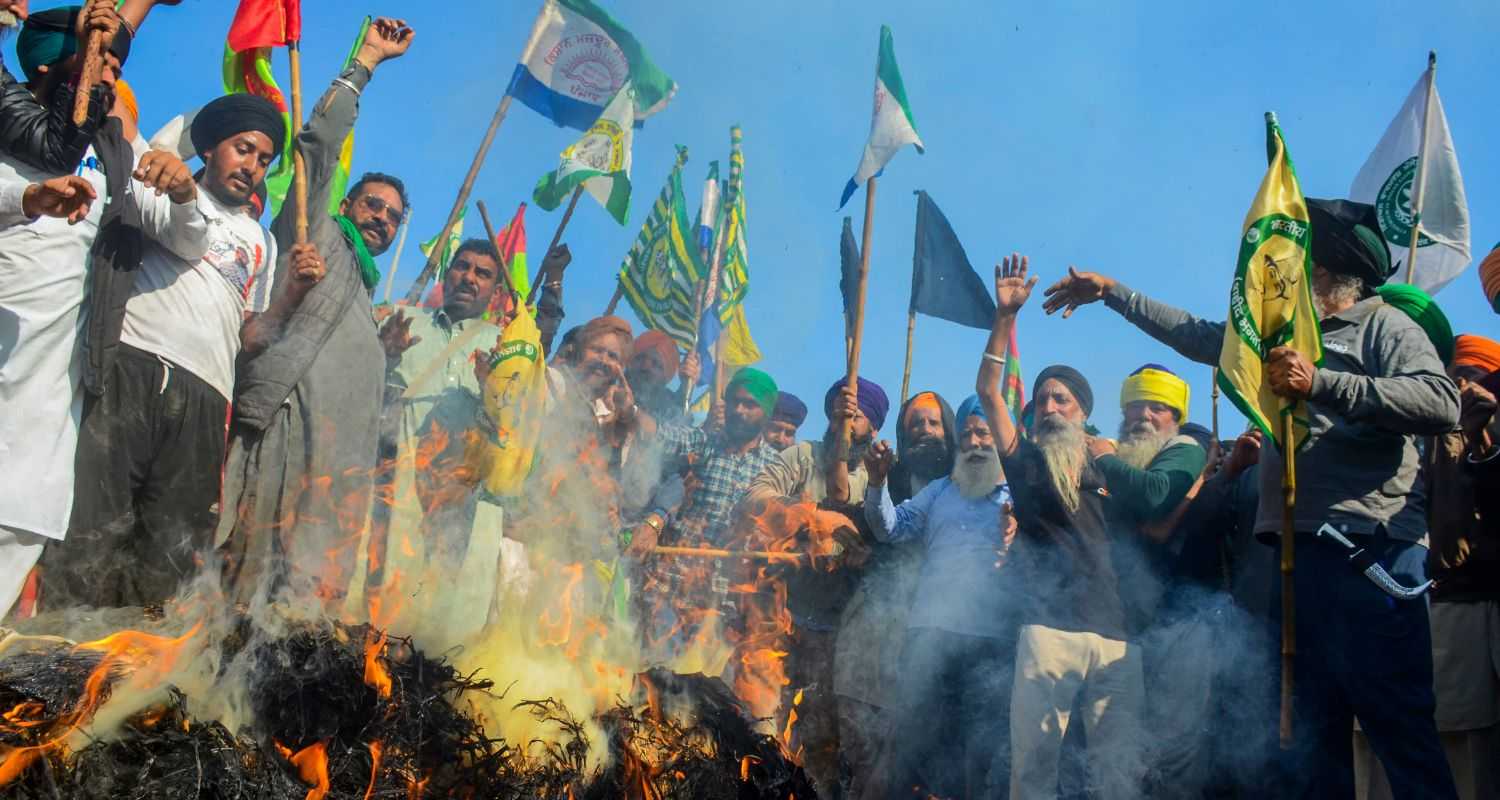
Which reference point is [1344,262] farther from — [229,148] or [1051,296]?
[229,148]

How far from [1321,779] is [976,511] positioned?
7.56 feet

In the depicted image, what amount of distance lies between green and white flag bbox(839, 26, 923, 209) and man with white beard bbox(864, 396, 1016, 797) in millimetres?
2959

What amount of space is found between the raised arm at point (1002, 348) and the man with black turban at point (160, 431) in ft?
11.3

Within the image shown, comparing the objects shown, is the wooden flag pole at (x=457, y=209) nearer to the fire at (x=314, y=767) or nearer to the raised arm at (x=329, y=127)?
the raised arm at (x=329, y=127)

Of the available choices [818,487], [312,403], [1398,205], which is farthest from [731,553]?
[1398,205]

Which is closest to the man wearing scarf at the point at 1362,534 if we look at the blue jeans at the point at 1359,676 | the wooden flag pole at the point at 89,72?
the blue jeans at the point at 1359,676

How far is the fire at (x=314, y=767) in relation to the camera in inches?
126

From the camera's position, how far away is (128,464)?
14.2 feet

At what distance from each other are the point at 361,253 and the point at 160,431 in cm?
160

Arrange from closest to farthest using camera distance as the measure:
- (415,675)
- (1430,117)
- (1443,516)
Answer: (415,675) < (1443,516) < (1430,117)

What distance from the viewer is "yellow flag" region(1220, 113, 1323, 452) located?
4.01m

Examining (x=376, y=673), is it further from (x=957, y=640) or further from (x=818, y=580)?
(x=818, y=580)

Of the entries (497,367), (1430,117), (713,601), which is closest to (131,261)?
(497,367)

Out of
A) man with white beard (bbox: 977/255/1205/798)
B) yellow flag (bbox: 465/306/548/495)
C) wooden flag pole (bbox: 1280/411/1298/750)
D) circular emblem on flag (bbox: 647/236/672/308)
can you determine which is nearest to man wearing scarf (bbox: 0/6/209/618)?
yellow flag (bbox: 465/306/548/495)
